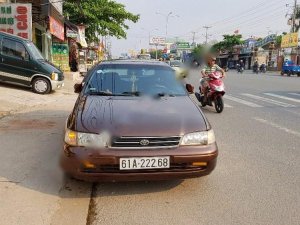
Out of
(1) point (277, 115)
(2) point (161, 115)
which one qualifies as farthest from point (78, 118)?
(1) point (277, 115)

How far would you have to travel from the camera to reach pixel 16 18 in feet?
47.5

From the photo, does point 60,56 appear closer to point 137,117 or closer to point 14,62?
point 14,62

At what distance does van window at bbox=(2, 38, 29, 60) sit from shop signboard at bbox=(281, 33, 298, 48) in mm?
46370

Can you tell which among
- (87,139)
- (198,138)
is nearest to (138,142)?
(87,139)

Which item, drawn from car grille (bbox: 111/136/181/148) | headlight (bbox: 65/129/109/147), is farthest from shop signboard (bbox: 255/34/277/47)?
headlight (bbox: 65/129/109/147)

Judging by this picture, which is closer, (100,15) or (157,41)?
(100,15)

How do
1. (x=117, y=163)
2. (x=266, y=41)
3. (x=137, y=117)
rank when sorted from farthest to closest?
(x=266, y=41), (x=137, y=117), (x=117, y=163)

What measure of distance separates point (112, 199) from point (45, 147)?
92.8 inches

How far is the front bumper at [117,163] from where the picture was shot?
378 centimetres

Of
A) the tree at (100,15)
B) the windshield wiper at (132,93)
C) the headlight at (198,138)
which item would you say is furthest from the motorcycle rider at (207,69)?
the tree at (100,15)

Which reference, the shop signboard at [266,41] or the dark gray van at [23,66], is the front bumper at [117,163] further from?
the shop signboard at [266,41]

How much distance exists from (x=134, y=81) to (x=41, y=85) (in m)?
8.92

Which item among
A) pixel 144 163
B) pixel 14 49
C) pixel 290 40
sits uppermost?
pixel 290 40

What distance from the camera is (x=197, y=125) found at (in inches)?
162
